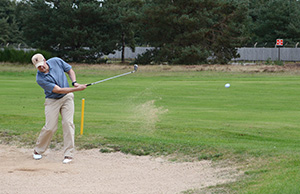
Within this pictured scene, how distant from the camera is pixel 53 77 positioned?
30.6ft

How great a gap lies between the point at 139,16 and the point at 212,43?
8.02 metres

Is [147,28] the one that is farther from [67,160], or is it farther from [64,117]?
[67,160]

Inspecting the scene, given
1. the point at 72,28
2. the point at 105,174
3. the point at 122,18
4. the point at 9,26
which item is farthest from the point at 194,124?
the point at 9,26

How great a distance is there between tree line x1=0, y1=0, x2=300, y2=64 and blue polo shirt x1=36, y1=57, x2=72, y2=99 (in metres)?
40.1

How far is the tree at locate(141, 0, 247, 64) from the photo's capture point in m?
50.4

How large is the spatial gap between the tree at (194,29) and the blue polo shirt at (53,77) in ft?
131

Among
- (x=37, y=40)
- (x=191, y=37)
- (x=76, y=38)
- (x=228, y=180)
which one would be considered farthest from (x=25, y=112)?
(x=37, y=40)

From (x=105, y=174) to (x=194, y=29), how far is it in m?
44.3

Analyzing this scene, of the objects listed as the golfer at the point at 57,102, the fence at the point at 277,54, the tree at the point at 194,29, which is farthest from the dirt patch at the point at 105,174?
the fence at the point at 277,54

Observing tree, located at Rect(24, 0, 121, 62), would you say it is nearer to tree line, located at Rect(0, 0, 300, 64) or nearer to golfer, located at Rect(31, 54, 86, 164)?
tree line, located at Rect(0, 0, 300, 64)

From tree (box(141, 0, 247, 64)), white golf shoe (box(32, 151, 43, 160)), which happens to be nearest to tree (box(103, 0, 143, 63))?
tree (box(141, 0, 247, 64))

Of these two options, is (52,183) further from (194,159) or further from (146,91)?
(146,91)

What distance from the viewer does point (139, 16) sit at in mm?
53125

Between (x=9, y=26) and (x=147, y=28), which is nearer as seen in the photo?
(x=147, y=28)
